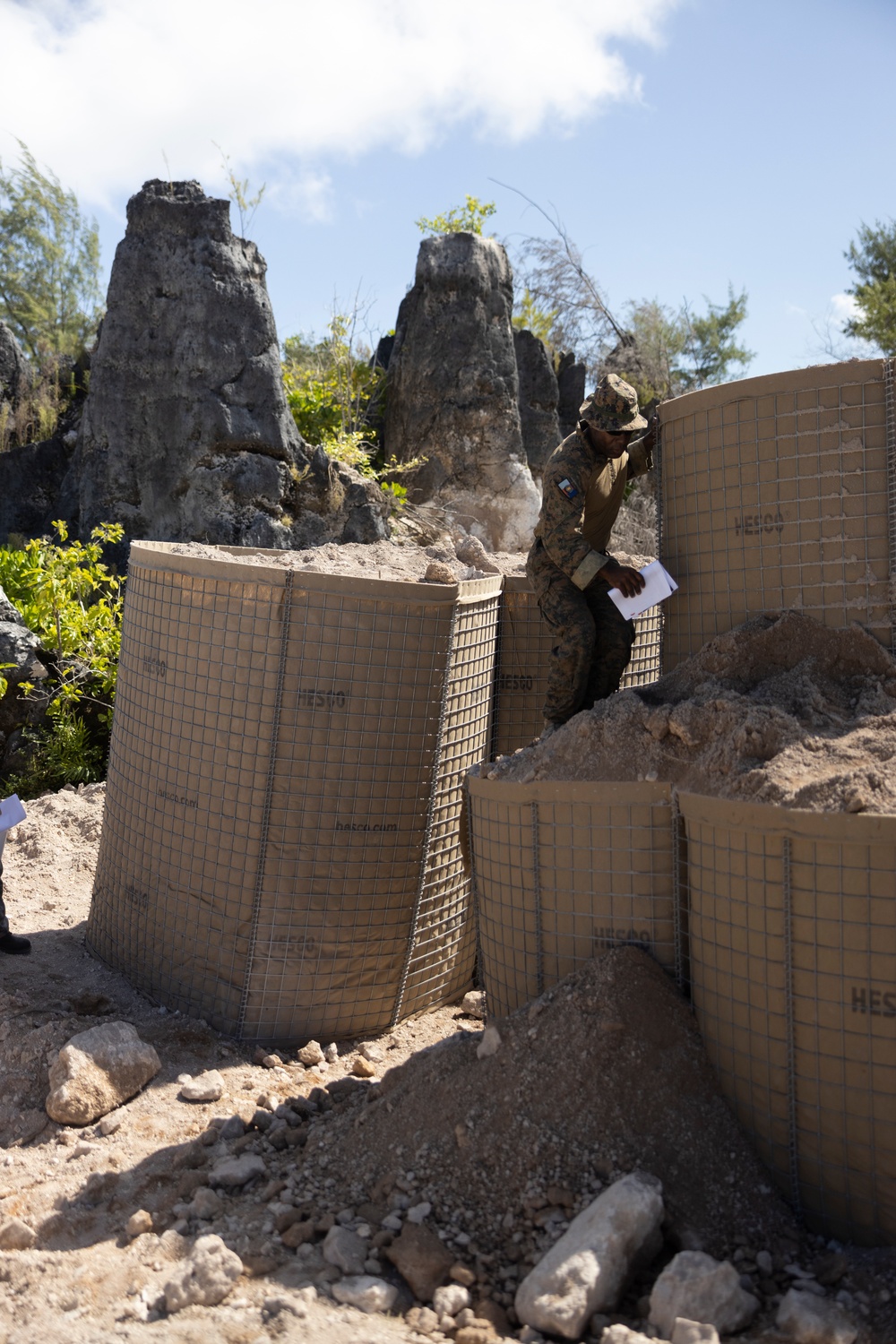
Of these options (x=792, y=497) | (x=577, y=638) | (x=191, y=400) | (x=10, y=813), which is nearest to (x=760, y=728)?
(x=792, y=497)

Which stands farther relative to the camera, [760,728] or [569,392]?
[569,392]

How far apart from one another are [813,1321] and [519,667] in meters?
2.63

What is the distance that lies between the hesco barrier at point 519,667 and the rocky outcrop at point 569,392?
979 cm

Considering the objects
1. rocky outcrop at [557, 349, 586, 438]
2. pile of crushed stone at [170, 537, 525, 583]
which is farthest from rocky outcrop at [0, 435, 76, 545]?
pile of crushed stone at [170, 537, 525, 583]

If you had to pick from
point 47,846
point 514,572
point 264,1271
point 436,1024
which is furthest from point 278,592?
point 47,846

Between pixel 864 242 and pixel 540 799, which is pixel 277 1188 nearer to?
pixel 540 799

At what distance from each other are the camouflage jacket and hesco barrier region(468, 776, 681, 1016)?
1039mm

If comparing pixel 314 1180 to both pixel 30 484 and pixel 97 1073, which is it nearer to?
pixel 97 1073

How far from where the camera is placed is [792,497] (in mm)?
3098

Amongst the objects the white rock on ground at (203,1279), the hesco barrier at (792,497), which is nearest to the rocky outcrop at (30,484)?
the hesco barrier at (792,497)

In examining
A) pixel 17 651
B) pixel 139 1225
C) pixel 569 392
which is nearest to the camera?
pixel 139 1225

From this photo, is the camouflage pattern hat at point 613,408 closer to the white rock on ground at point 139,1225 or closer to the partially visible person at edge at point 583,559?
the partially visible person at edge at point 583,559

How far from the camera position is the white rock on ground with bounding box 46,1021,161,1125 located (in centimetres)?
317

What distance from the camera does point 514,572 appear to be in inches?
185
